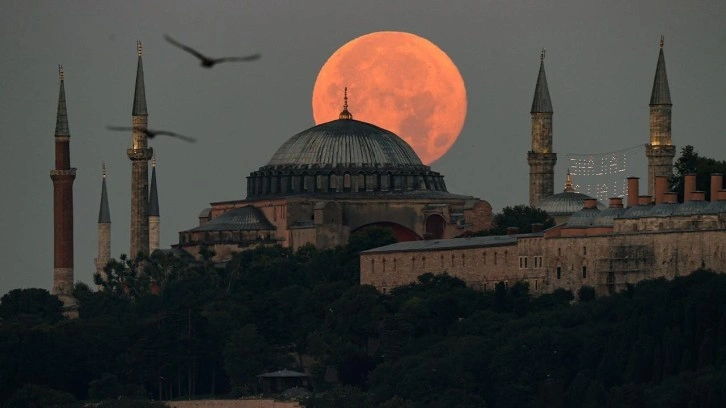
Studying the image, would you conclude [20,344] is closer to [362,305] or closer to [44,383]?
[44,383]

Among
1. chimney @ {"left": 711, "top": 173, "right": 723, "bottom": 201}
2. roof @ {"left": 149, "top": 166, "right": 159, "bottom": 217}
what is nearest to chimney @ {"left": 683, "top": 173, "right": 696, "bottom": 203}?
chimney @ {"left": 711, "top": 173, "right": 723, "bottom": 201}

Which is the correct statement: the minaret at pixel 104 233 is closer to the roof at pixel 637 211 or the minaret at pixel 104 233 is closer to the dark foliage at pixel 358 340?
the dark foliage at pixel 358 340

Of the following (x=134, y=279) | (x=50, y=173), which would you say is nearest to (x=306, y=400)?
(x=134, y=279)

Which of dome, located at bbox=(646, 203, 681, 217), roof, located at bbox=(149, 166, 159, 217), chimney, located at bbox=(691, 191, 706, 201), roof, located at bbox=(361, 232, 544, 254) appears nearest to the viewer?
dome, located at bbox=(646, 203, 681, 217)

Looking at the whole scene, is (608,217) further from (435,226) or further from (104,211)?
(104,211)

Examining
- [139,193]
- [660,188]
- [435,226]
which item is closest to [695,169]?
[660,188]

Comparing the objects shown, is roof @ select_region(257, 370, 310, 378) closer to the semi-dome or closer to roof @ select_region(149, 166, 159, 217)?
the semi-dome
